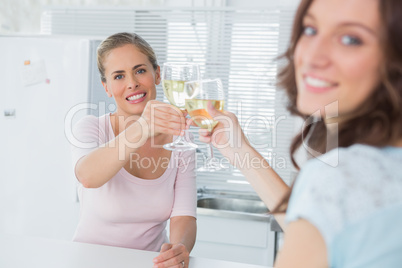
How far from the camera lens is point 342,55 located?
0.67 meters

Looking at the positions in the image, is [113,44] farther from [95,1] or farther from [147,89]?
[95,1]

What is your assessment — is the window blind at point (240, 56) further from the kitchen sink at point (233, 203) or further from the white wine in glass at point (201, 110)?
the white wine in glass at point (201, 110)

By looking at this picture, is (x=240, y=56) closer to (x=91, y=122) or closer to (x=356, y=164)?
(x=91, y=122)

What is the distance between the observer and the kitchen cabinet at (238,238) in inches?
112

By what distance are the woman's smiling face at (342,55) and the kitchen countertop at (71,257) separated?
0.79 m

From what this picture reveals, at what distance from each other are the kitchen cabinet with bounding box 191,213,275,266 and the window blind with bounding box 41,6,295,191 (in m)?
0.59

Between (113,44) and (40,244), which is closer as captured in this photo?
(40,244)

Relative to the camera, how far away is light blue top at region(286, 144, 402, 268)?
589mm

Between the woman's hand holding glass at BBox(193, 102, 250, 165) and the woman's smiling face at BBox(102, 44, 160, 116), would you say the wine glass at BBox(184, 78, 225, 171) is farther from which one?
the woman's smiling face at BBox(102, 44, 160, 116)

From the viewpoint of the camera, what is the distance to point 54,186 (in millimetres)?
3037

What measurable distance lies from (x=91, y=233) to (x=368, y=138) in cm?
126

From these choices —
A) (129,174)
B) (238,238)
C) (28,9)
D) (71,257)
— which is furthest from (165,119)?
(28,9)

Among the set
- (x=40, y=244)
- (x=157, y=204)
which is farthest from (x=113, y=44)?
(x=40, y=244)

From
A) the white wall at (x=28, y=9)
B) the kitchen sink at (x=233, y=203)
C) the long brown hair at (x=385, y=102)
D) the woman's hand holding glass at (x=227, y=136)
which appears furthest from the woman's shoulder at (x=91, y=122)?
the white wall at (x=28, y=9)
